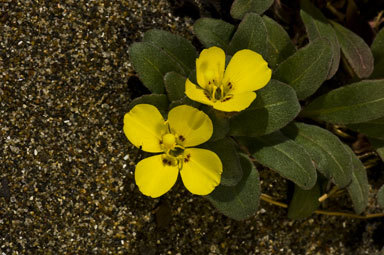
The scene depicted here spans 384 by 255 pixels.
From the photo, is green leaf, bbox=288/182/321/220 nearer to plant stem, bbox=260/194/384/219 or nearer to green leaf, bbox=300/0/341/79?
plant stem, bbox=260/194/384/219

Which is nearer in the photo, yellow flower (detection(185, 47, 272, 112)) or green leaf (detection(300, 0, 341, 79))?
yellow flower (detection(185, 47, 272, 112))

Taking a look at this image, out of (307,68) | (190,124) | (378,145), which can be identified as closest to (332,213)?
(378,145)

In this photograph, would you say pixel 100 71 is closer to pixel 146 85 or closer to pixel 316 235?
pixel 146 85

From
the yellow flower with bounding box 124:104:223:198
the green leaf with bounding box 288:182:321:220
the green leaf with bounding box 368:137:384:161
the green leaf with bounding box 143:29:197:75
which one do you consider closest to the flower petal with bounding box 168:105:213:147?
the yellow flower with bounding box 124:104:223:198

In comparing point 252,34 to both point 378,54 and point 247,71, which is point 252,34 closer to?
point 247,71

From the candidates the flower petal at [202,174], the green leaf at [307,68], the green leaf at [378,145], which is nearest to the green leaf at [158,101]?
the flower petal at [202,174]

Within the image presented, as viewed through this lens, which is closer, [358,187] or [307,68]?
[307,68]
